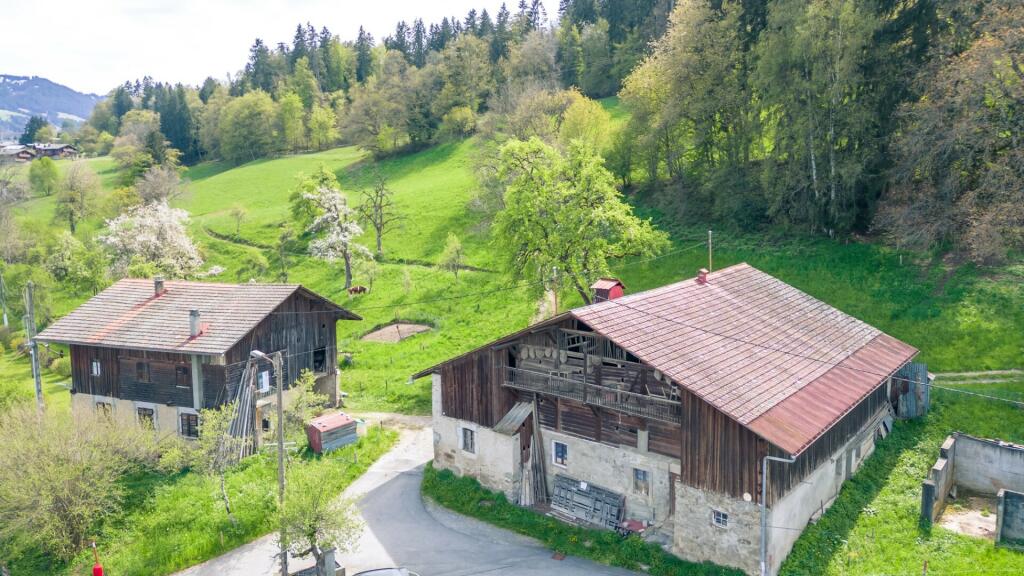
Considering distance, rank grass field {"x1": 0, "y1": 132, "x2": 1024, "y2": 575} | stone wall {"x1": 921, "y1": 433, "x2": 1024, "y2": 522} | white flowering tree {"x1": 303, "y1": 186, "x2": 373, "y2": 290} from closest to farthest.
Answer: grass field {"x1": 0, "y1": 132, "x2": 1024, "y2": 575} < stone wall {"x1": 921, "y1": 433, "x2": 1024, "y2": 522} < white flowering tree {"x1": 303, "y1": 186, "x2": 373, "y2": 290}

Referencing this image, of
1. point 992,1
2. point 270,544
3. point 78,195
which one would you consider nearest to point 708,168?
point 992,1

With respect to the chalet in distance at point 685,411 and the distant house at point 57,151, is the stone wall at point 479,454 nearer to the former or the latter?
the chalet in distance at point 685,411

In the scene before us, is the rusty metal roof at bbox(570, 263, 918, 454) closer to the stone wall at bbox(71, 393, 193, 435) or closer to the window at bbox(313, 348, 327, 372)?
the window at bbox(313, 348, 327, 372)

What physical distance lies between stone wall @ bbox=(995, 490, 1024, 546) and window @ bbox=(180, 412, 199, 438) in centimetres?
3291

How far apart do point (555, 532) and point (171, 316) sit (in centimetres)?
2252

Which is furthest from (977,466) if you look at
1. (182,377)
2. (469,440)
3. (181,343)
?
(182,377)

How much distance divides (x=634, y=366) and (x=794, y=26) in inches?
1216

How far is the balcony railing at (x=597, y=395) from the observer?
24250 millimetres

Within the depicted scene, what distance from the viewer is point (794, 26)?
46062mm

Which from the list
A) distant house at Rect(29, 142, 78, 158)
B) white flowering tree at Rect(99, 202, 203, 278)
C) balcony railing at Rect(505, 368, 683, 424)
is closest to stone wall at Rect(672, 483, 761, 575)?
balcony railing at Rect(505, 368, 683, 424)

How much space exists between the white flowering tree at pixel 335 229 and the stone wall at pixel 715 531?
134 feet

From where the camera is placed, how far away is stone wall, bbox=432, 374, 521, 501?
28.8 m

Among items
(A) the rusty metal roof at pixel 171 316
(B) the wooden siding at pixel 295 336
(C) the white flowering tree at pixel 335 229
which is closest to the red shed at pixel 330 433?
(B) the wooden siding at pixel 295 336

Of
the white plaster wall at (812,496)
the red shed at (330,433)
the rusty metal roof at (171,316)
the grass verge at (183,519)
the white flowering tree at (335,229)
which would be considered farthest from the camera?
the white flowering tree at (335,229)
